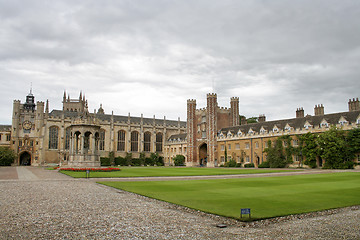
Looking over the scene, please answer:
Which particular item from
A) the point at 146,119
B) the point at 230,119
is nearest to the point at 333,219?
the point at 230,119

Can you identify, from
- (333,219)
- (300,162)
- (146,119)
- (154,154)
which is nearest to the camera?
(333,219)

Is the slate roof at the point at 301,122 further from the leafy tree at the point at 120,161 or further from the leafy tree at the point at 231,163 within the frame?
the leafy tree at the point at 120,161

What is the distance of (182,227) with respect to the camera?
26.2 ft

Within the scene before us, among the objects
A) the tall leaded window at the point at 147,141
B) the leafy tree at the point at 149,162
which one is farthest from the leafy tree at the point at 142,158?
the tall leaded window at the point at 147,141

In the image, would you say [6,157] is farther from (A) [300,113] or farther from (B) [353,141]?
(B) [353,141]

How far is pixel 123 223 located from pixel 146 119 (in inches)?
2931

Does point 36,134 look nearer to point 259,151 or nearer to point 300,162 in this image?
point 259,151

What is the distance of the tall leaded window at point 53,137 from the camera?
65.9m

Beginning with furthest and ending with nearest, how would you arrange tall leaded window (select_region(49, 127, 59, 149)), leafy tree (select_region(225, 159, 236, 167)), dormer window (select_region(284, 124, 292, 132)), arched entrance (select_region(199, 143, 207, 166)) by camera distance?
tall leaded window (select_region(49, 127, 59, 149)) → arched entrance (select_region(199, 143, 207, 166)) → leafy tree (select_region(225, 159, 236, 167)) → dormer window (select_region(284, 124, 292, 132))

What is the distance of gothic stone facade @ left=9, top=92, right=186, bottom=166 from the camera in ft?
214

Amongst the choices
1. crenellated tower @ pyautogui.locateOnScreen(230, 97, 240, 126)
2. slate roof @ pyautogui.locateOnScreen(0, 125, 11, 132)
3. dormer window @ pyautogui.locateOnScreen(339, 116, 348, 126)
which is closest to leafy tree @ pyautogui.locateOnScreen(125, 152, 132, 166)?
crenellated tower @ pyautogui.locateOnScreen(230, 97, 240, 126)

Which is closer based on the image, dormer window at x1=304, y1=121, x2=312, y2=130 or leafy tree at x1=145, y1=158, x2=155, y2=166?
dormer window at x1=304, y1=121, x2=312, y2=130

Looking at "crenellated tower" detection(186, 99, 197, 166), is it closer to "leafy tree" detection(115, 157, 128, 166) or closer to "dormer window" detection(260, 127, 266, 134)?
"leafy tree" detection(115, 157, 128, 166)

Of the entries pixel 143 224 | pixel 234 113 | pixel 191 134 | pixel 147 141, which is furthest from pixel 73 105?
pixel 143 224
